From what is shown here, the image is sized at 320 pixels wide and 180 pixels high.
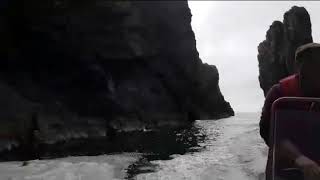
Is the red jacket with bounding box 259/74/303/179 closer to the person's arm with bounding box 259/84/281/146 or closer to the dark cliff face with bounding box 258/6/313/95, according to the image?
the person's arm with bounding box 259/84/281/146

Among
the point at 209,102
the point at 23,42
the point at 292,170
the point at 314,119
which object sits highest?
the point at 23,42

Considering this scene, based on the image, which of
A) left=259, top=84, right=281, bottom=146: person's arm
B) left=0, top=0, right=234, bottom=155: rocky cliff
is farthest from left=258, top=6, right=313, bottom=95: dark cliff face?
left=259, top=84, right=281, bottom=146: person's arm

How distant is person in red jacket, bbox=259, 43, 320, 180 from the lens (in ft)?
11.3

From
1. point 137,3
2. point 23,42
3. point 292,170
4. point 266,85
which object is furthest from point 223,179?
point 266,85

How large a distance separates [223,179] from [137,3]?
179ft

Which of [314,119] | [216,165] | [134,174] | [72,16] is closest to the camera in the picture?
[314,119]

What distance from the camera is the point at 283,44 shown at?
226 ft

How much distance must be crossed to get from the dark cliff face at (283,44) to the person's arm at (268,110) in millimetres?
55458

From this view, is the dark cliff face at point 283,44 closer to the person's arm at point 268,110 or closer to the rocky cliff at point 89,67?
the rocky cliff at point 89,67

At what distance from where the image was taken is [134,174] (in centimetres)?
1257

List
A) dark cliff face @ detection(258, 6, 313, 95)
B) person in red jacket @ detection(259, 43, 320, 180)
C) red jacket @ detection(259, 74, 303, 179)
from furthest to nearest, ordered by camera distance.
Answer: dark cliff face @ detection(258, 6, 313, 95) → red jacket @ detection(259, 74, 303, 179) → person in red jacket @ detection(259, 43, 320, 180)

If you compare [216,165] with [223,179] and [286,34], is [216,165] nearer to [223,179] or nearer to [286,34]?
[223,179]

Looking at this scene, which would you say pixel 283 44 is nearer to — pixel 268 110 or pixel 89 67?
pixel 89 67

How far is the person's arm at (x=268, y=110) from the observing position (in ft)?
12.5
